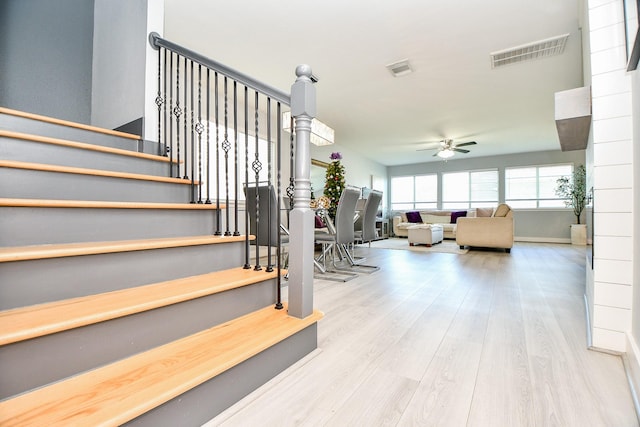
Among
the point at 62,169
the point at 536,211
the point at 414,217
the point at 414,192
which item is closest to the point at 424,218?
the point at 414,217

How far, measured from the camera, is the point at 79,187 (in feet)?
4.77

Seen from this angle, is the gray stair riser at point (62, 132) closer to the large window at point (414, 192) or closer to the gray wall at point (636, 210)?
the gray wall at point (636, 210)

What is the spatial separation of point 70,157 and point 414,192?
9748mm

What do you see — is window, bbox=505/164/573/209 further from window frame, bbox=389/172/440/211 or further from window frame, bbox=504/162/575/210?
window frame, bbox=389/172/440/211

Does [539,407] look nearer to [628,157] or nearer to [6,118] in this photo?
[628,157]

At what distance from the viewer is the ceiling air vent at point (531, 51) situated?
2.98m

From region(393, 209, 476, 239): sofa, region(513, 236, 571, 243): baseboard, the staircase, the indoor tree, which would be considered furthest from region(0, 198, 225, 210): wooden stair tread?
region(513, 236, 571, 243): baseboard

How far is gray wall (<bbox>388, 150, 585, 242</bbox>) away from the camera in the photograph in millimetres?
7715

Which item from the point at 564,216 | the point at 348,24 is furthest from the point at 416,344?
the point at 564,216

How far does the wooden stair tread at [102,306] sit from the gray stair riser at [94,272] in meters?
0.03

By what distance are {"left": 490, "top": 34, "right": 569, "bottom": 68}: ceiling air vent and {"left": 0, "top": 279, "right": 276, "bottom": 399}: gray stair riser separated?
3902 millimetres

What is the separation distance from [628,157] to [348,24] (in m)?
2.46

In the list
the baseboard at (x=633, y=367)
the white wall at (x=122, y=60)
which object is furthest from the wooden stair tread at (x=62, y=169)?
the baseboard at (x=633, y=367)

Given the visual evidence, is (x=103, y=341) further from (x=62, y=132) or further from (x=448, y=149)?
(x=448, y=149)
